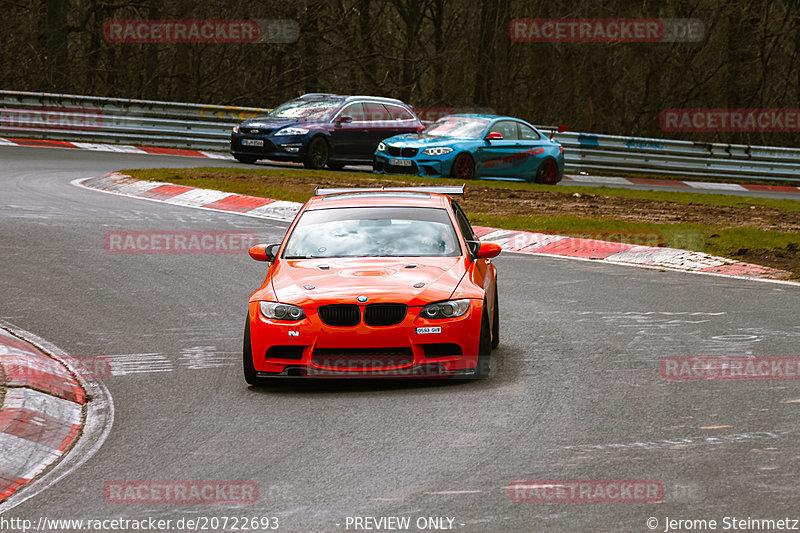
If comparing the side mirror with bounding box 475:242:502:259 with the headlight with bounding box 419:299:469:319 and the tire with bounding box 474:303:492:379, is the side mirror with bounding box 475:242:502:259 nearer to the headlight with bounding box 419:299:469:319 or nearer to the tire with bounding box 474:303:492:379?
the tire with bounding box 474:303:492:379

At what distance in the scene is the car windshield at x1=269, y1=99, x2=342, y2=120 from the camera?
2841cm

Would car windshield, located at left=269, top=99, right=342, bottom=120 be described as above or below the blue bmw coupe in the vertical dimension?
above

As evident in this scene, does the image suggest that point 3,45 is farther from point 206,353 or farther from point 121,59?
point 206,353

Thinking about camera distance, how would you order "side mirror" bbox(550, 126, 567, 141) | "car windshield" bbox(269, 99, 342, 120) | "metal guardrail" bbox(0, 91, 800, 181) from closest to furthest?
"car windshield" bbox(269, 99, 342, 120) → "metal guardrail" bbox(0, 91, 800, 181) → "side mirror" bbox(550, 126, 567, 141)

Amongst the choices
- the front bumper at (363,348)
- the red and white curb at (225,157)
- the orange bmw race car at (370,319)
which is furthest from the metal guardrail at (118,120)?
the front bumper at (363,348)

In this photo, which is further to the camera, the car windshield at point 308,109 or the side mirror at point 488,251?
the car windshield at point 308,109

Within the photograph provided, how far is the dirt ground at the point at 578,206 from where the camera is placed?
19.5 m

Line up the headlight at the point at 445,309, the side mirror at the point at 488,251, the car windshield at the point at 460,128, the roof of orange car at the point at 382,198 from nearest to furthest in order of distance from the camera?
the headlight at the point at 445,309 < the side mirror at the point at 488,251 < the roof of orange car at the point at 382,198 < the car windshield at the point at 460,128

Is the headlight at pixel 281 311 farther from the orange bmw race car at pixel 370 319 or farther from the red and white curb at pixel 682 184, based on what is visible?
the red and white curb at pixel 682 184

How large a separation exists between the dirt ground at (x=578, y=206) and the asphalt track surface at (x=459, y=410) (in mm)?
5513

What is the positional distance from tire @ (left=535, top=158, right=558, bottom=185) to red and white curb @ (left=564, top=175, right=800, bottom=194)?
153 inches

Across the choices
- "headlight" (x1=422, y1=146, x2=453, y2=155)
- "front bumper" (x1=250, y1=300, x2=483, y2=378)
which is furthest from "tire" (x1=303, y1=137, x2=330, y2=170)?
"front bumper" (x1=250, y1=300, x2=483, y2=378)

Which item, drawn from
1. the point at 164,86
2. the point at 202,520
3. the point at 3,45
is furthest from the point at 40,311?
the point at 164,86

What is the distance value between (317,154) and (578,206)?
8.64 metres
